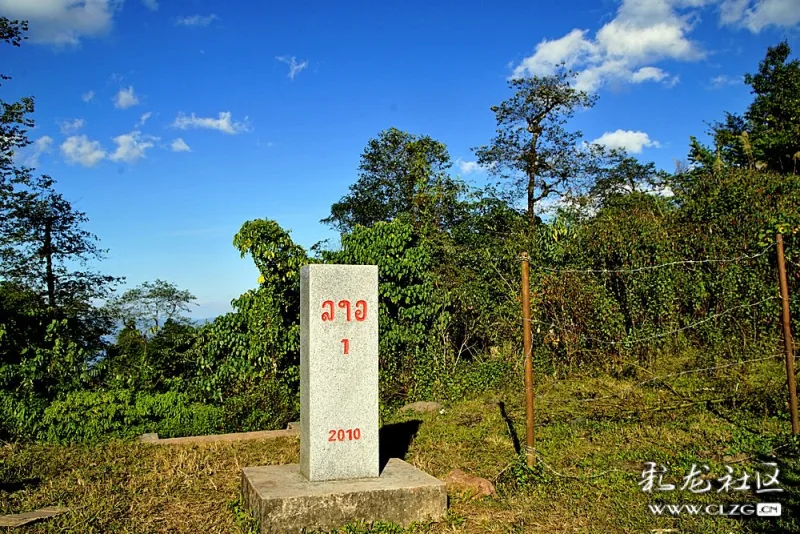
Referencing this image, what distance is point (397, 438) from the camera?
818 centimetres

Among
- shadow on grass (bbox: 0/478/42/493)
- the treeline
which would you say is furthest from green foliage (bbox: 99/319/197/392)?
shadow on grass (bbox: 0/478/42/493)

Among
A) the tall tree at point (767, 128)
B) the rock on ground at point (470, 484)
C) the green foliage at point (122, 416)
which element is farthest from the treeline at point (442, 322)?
the tall tree at point (767, 128)

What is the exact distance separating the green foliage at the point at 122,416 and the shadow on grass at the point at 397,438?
2.14m

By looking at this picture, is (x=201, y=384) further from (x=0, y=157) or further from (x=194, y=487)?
(x=0, y=157)

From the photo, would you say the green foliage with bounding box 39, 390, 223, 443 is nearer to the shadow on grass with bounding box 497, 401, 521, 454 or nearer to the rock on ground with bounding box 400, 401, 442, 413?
the rock on ground with bounding box 400, 401, 442, 413

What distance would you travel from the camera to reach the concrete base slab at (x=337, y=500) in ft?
16.2

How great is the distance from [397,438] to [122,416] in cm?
336

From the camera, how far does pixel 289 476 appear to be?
561 centimetres

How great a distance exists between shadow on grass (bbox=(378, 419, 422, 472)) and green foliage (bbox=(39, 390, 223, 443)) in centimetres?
214

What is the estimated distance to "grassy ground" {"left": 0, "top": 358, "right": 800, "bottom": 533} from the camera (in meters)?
5.18

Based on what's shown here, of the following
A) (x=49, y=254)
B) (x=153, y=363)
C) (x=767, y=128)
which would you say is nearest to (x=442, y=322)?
(x=153, y=363)

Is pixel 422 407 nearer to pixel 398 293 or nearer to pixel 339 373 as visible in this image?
pixel 398 293

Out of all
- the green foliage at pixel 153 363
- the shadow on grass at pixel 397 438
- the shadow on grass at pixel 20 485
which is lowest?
the shadow on grass at pixel 20 485

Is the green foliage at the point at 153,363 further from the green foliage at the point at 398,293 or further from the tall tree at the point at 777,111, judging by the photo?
the tall tree at the point at 777,111
